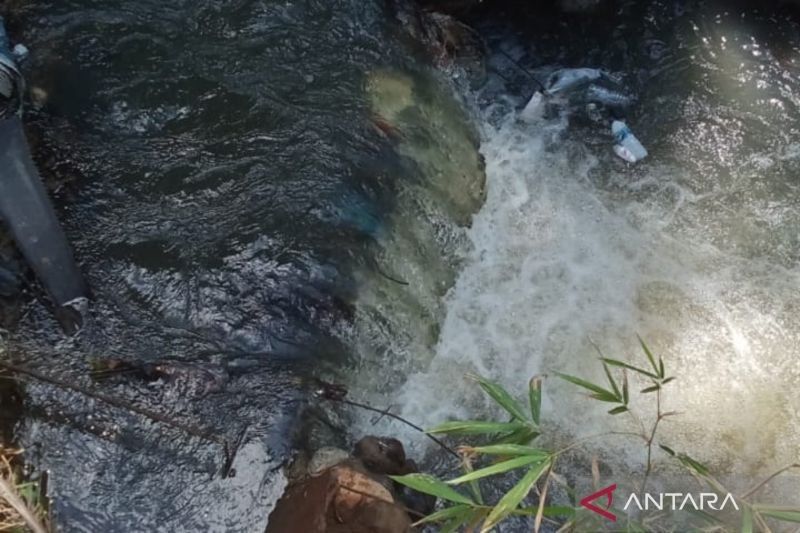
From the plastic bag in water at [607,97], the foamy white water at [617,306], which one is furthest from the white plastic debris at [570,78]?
the foamy white water at [617,306]

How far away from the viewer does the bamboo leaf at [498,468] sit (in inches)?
92.9

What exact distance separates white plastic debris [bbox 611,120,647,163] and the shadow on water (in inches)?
62.9

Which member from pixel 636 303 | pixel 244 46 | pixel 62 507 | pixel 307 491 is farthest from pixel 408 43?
pixel 62 507

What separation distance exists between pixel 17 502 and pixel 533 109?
4041 millimetres

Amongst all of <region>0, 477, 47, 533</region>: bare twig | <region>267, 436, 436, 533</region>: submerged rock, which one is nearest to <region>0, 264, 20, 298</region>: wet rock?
<region>0, 477, 47, 533</region>: bare twig

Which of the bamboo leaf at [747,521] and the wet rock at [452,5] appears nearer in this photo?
the bamboo leaf at [747,521]

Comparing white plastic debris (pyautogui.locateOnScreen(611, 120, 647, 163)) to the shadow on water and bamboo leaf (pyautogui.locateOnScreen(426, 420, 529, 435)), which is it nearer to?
the shadow on water

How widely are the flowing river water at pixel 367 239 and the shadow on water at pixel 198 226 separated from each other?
1 centimetres

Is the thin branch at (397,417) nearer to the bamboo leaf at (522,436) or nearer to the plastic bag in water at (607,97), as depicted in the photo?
the bamboo leaf at (522,436)

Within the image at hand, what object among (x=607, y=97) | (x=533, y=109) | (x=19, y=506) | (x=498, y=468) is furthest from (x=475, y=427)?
(x=607, y=97)

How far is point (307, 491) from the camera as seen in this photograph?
296 centimetres

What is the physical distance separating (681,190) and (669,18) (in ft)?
5.53

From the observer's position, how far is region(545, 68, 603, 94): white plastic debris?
5133 millimetres

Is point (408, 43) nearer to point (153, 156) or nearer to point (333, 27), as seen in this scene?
point (333, 27)
